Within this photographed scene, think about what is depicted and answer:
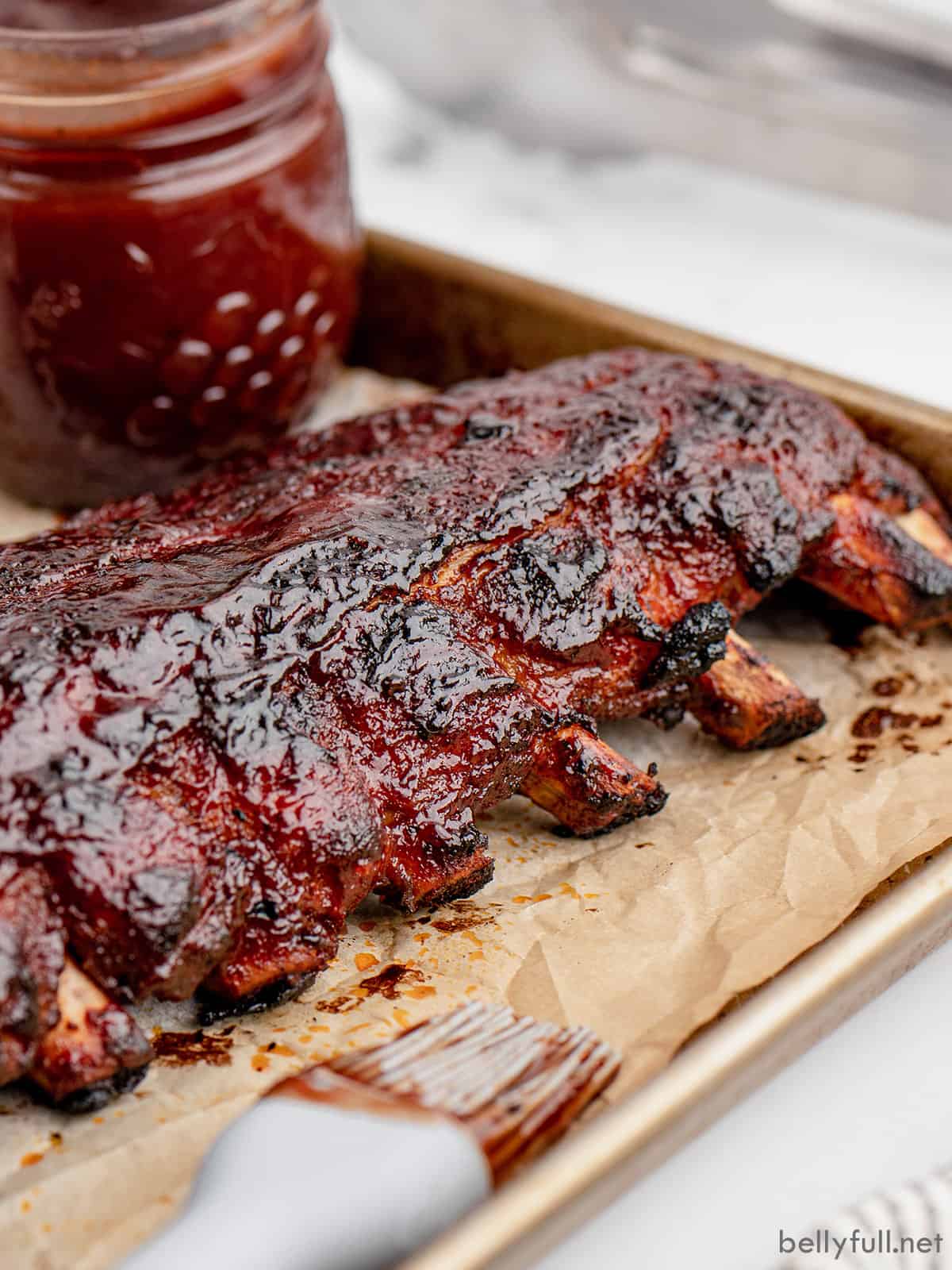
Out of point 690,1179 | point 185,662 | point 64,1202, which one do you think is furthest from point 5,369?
point 690,1179

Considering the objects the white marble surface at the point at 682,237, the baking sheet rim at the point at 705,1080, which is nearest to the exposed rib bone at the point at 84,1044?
the baking sheet rim at the point at 705,1080

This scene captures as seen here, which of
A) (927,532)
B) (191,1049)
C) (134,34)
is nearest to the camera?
(191,1049)

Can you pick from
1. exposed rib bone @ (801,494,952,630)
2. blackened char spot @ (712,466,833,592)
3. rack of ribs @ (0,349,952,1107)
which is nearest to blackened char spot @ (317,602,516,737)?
rack of ribs @ (0,349,952,1107)

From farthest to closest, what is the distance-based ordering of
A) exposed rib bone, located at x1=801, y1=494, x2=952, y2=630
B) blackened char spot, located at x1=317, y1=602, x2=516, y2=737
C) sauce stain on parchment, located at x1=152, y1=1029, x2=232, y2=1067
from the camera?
1. exposed rib bone, located at x1=801, y1=494, x2=952, y2=630
2. blackened char spot, located at x1=317, y1=602, x2=516, y2=737
3. sauce stain on parchment, located at x1=152, y1=1029, x2=232, y2=1067

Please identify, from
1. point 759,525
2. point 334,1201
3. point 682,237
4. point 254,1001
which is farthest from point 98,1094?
point 682,237

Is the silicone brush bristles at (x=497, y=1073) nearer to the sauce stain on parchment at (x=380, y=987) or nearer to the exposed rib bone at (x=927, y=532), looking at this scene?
the sauce stain on parchment at (x=380, y=987)

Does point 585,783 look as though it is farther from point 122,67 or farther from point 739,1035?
point 122,67

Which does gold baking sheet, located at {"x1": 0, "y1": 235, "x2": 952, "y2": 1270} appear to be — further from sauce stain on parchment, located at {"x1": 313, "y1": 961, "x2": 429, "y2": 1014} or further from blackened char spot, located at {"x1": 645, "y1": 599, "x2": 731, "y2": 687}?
blackened char spot, located at {"x1": 645, "y1": 599, "x2": 731, "y2": 687}
